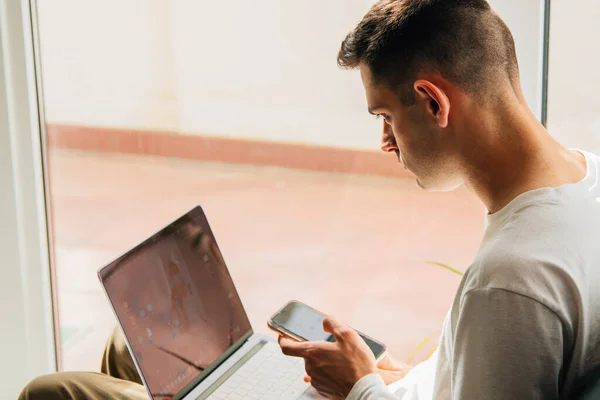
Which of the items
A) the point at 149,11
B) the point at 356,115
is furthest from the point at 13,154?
the point at 356,115

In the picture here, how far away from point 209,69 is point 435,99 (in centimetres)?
89

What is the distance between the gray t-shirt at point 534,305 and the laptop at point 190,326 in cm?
48

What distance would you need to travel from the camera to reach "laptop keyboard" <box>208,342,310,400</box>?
1289mm

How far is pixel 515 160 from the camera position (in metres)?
0.98

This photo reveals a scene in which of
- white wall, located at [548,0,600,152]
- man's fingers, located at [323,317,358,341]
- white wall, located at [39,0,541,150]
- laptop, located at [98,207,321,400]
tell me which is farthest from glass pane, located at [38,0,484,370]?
man's fingers, located at [323,317,358,341]

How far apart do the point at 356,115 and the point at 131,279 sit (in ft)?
2.27

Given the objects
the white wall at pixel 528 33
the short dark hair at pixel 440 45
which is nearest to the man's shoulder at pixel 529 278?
the short dark hair at pixel 440 45

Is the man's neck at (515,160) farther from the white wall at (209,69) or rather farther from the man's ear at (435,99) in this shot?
the white wall at (209,69)

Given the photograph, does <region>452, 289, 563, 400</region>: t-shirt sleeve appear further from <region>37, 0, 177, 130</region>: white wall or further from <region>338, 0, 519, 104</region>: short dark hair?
<region>37, 0, 177, 130</region>: white wall

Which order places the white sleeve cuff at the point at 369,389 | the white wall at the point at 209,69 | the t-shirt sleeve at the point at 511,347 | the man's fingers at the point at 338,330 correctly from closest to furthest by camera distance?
the t-shirt sleeve at the point at 511,347
the white sleeve cuff at the point at 369,389
the man's fingers at the point at 338,330
the white wall at the point at 209,69

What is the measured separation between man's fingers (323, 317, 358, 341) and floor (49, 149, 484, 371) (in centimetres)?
56

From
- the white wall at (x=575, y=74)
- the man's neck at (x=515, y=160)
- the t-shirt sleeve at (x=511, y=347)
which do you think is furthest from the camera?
the white wall at (x=575, y=74)

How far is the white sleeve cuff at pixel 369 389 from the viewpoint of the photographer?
3.50ft

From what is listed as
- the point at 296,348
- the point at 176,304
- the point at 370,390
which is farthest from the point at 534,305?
the point at 176,304
